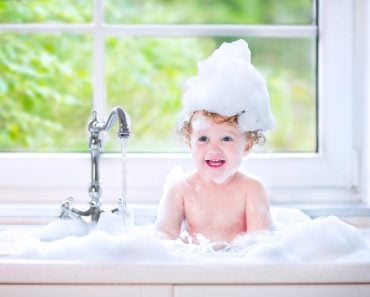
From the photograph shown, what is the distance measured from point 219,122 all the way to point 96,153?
0.92 ft

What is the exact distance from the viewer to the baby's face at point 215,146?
4.99 ft

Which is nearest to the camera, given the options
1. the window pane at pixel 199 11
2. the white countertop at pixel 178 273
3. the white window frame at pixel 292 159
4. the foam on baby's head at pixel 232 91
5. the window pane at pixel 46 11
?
the white countertop at pixel 178 273

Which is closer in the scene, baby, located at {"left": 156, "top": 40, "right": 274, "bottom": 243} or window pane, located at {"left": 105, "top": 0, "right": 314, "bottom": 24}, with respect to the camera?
baby, located at {"left": 156, "top": 40, "right": 274, "bottom": 243}

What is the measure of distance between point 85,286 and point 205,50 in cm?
192

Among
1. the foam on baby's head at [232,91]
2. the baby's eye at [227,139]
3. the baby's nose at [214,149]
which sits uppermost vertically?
the foam on baby's head at [232,91]

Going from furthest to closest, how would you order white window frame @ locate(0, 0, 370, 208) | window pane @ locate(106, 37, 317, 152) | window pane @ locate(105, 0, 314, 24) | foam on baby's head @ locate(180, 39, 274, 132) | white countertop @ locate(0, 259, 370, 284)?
window pane @ locate(105, 0, 314, 24), window pane @ locate(106, 37, 317, 152), white window frame @ locate(0, 0, 370, 208), foam on baby's head @ locate(180, 39, 274, 132), white countertop @ locate(0, 259, 370, 284)

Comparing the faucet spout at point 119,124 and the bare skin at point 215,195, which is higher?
the faucet spout at point 119,124

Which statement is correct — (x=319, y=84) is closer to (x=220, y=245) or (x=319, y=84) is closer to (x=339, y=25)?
(x=339, y=25)

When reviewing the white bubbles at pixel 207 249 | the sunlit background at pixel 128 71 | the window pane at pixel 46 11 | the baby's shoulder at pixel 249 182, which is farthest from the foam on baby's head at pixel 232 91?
the window pane at pixel 46 11

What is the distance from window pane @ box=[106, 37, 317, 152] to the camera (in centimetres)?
285

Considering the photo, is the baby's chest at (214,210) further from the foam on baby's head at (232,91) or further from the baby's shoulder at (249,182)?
the foam on baby's head at (232,91)

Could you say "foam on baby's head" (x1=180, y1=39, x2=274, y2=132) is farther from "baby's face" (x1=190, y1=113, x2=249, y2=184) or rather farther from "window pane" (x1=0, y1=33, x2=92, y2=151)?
"window pane" (x1=0, y1=33, x2=92, y2=151)

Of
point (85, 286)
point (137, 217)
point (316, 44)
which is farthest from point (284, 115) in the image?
point (85, 286)

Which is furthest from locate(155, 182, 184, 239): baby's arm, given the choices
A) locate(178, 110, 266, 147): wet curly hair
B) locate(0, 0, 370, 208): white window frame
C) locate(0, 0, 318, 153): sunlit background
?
locate(0, 0, 318, 153): sunlit background
